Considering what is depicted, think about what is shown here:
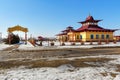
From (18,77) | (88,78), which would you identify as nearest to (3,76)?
(18,77)

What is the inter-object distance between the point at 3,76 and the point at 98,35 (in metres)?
42.9

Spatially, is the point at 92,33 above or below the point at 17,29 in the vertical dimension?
below

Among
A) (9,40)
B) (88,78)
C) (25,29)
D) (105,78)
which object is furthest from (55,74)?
(9,40)

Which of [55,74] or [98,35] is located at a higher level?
[98,35]

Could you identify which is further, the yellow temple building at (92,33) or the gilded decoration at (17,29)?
the yellow temple building at (92,33)

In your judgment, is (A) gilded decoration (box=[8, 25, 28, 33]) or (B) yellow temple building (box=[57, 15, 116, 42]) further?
(B) yellow temple building (box=[57, 15, 116, 42])

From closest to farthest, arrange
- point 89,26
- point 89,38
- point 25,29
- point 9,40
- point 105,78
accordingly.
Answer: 1. point 105,78
2. point 25,29
3. point 9,40
4. point 89,38
5. point 89,26

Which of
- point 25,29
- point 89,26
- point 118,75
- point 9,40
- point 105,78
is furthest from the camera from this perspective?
point 89,26

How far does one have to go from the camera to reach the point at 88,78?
7043mm

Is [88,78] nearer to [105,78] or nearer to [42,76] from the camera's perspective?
[105,78]

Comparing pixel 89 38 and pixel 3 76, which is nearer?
pixel 3 76

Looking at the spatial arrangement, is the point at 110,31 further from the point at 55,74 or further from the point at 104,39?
the point at 55,74

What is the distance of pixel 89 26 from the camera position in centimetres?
5119

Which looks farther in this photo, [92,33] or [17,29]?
[92,33]
